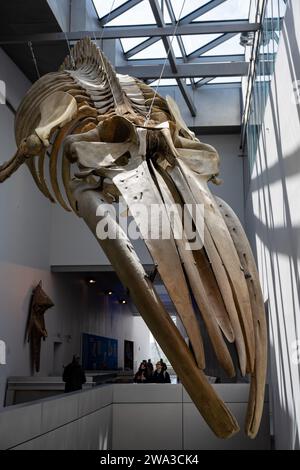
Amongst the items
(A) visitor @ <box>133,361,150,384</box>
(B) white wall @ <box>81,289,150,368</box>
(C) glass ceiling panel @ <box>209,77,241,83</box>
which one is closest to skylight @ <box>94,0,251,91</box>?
(C) glass ceiling panel @ <box>209,77,241,83</box>

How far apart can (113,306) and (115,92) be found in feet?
56.5

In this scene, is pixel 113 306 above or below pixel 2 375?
above

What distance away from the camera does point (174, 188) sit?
3.03 m

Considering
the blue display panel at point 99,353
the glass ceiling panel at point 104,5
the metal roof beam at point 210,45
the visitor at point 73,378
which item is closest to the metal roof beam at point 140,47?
the metal roof beam at point 210,45

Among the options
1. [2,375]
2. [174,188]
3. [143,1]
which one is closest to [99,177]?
[174,188]

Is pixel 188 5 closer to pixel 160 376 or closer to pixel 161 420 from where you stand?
pixel 160 376

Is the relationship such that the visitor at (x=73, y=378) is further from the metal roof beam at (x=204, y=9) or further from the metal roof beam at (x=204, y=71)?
the metal roof beam at (x=204, y=9)

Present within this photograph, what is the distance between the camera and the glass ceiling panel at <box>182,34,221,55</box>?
12289 mm

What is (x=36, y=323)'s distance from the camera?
11.5 m

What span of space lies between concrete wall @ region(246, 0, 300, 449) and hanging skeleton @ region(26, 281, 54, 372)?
5283 mm

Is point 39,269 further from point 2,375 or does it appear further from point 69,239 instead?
point 2,375

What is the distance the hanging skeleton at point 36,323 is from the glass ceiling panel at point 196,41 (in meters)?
6.60

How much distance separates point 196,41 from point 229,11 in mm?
1229

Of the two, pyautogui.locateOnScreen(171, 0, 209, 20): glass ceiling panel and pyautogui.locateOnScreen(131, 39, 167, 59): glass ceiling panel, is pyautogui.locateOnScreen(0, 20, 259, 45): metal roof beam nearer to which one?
pyautogui.locateOnScreen(171, 0, 209, 20): glass ceiling panel
